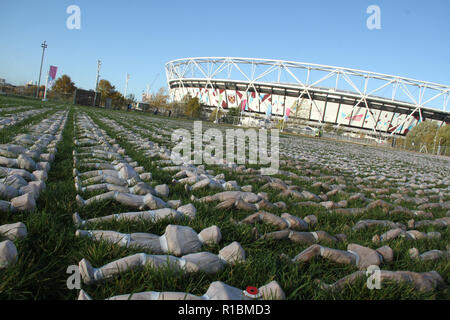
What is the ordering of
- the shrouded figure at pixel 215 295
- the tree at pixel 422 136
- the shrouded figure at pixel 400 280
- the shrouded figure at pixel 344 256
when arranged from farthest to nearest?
the tree at pixel 422 136, the shrouded figure at pixel 344 256, the shrouded figure at pixel 400 280, the shrouded figure at pixel 215 295

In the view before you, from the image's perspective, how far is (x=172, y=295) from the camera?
864mm

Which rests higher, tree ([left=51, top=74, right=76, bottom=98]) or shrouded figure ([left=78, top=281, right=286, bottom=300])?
tree ([left=51, top=74, right=76, bottom=98])

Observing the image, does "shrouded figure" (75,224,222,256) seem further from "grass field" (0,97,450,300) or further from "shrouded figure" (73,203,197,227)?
"shrouded figure" (73,203,197,227)

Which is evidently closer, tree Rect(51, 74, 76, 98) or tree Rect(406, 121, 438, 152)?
tree Rect(406, 121, 438, 152)

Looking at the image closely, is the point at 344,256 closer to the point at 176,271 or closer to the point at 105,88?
the point at 176,271

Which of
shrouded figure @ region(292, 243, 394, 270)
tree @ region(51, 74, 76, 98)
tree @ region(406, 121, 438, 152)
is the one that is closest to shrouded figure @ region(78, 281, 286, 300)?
shrouded figure @ region(292, 243, 394, 270)

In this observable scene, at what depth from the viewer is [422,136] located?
40.0 metres

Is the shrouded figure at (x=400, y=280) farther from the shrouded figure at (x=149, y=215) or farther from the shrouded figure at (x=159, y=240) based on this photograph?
the shrouded figure at (x=149, y=215)

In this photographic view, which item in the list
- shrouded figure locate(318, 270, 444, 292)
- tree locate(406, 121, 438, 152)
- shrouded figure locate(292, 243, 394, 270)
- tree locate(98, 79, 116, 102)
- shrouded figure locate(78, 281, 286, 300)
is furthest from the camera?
tree locate(98, 79, 116, 102)

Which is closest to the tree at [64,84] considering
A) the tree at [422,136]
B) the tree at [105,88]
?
the tree at [105,88]

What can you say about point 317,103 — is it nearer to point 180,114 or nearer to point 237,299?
point 180,114

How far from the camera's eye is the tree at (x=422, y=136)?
3782 cm

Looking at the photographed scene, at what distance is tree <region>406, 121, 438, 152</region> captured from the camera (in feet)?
124
